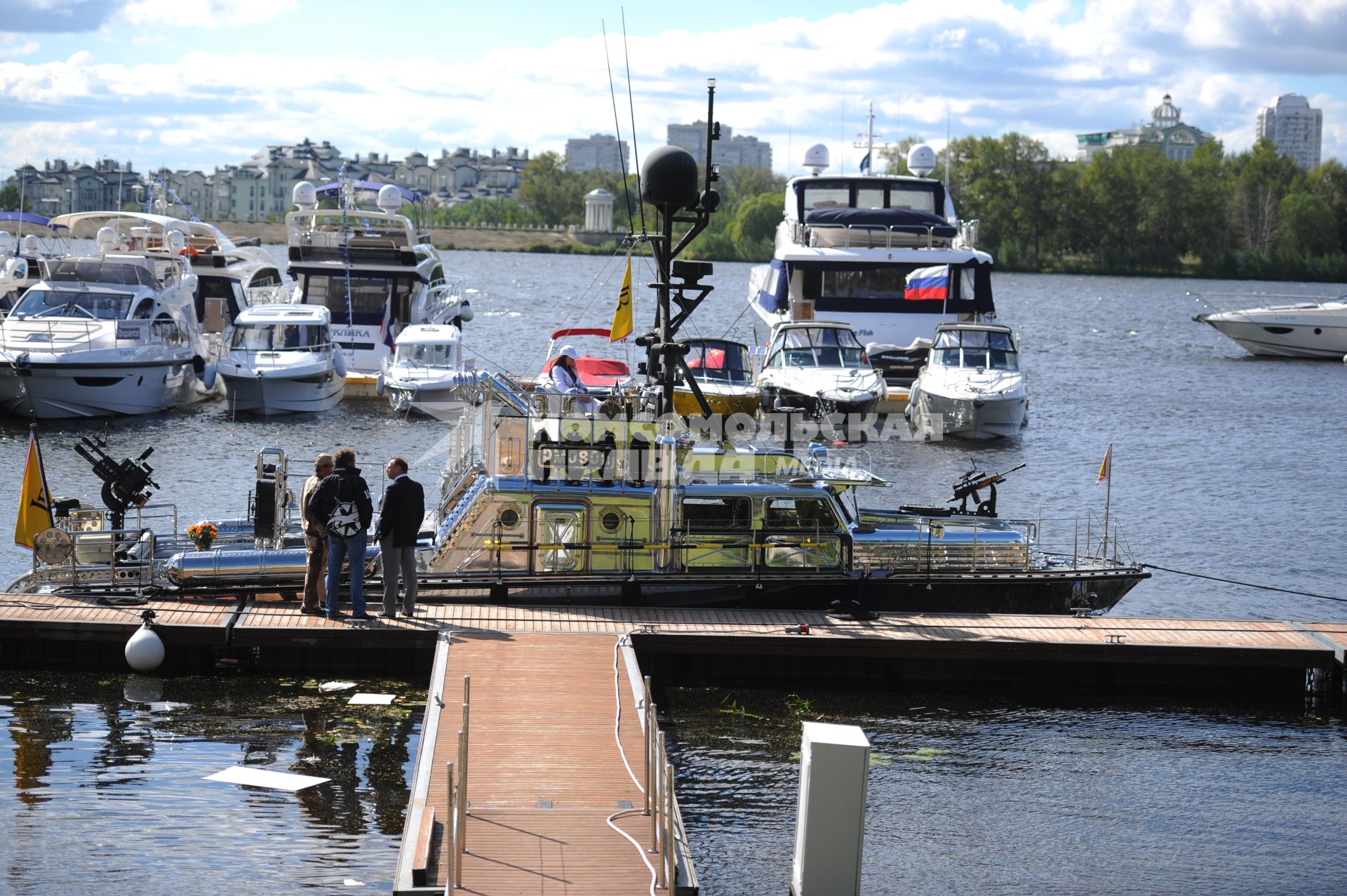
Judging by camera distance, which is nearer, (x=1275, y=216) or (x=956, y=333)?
(x=956, y=333)

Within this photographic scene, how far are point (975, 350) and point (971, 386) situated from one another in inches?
80.6

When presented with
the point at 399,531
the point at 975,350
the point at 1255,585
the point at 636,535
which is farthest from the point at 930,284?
the point at 399,531

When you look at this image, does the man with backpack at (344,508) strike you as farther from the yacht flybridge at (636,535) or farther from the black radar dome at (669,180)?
the black radar dome at (669,180)

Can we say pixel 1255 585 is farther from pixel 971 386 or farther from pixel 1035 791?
pixel 971 386

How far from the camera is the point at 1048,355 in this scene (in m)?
75.6

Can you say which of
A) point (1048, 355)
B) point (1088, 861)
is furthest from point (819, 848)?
point (1048, 355)

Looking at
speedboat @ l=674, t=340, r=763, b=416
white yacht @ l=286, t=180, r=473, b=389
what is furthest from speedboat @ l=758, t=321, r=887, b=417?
white yacht @ l=286, t=180, r=473, b=389

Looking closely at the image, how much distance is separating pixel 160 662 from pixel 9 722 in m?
1.73

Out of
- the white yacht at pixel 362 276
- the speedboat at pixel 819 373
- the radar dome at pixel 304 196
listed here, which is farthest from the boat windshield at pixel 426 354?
the radar dome at pixel 304 196

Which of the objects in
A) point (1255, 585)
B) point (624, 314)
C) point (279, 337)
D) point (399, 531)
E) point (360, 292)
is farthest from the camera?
point (360, 292)

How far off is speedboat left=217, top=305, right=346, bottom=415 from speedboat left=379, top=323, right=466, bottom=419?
180 centimetres

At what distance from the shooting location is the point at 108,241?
49.1 m

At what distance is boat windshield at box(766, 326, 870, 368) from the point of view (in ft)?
144

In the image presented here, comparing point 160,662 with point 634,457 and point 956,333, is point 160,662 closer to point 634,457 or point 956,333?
point 634,457
